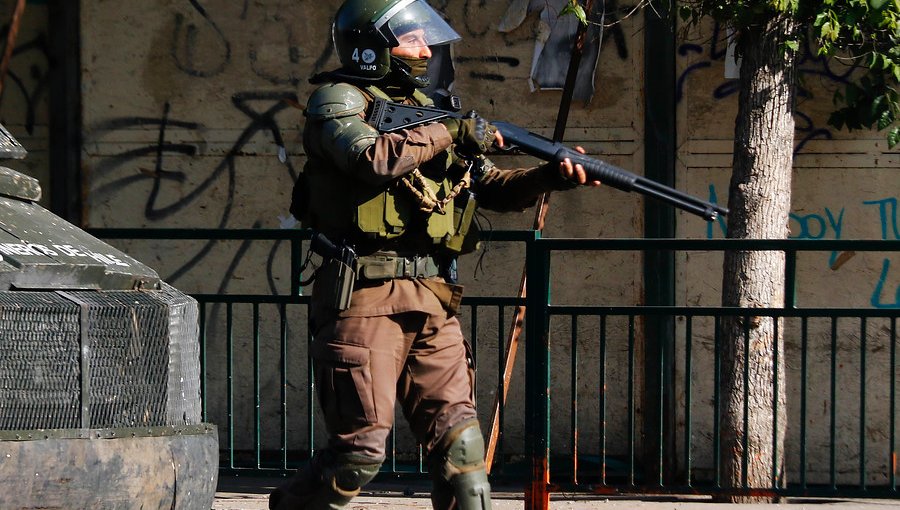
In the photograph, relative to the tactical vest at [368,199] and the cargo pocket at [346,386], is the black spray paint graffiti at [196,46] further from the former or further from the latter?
the cargo pocket at [346,386]

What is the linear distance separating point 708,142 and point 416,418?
137 inches

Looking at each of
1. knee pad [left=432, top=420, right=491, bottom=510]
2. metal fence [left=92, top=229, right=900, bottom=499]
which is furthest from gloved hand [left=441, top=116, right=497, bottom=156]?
metal fence [left=92, top=229, right=900, bottom=499]

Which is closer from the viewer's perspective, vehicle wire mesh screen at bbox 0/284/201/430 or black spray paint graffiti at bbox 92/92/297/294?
vehicle wire mesh screen at bbox 0/284/201/430

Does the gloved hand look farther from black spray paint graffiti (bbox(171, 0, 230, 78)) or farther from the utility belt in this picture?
black spray paint graffiti (bbox(171, 0, 230, 78))

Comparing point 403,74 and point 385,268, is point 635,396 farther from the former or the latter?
point 403,74

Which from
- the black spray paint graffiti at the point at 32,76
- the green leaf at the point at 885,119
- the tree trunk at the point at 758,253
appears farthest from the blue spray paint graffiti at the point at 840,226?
the black spray paint graffiti at the point at 32,76

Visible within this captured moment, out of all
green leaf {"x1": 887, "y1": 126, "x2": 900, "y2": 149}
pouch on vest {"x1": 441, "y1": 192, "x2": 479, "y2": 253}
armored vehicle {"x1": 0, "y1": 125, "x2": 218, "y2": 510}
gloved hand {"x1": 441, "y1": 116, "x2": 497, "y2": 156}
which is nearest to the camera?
armored vehicle {"x1": 0, "y1": 125, "x2": 218, "y2": 510}

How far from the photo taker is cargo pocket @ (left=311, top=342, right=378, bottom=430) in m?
4.05

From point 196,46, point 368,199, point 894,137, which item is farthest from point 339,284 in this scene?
point 196,46

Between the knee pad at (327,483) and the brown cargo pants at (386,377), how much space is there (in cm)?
4

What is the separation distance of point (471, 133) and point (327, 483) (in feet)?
4.05

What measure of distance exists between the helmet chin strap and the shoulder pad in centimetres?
20

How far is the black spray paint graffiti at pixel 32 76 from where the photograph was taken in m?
7.61

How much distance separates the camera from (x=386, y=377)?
4098mm
